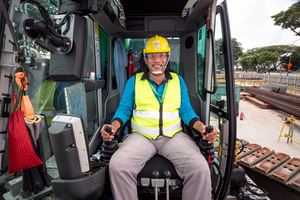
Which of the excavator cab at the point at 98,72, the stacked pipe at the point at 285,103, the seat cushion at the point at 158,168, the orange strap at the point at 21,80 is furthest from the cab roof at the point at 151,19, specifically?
the stacked pipe at the point at 285,103

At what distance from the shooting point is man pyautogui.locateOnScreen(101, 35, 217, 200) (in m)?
1.50

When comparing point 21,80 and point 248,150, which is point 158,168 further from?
point 248,150

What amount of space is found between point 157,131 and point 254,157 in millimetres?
2500

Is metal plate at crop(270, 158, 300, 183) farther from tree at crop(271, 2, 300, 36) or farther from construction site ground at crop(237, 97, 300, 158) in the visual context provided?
tree at crop(271, 2, 300, 36)

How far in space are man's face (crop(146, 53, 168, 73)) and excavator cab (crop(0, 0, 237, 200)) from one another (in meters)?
0.31

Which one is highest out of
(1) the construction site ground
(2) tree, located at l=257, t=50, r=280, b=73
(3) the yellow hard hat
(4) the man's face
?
(2) tree, located at l=257, t=50, r=280, b=73

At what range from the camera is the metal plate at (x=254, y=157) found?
10.3 ft

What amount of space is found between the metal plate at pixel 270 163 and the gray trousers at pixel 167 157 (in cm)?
197

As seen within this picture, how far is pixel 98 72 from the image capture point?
2.47m

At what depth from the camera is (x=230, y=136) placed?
1.75 m

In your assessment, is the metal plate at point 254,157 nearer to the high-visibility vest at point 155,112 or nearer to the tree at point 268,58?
the high-visibility vest at point 155,112

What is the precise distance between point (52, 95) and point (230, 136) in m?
2.33

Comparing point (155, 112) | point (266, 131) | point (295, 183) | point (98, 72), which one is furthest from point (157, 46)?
point (266, 131)

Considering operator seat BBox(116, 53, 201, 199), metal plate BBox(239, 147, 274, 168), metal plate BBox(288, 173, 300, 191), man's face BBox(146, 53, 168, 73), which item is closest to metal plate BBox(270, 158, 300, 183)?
metal plate BBox(288, 173, 300, 191)
